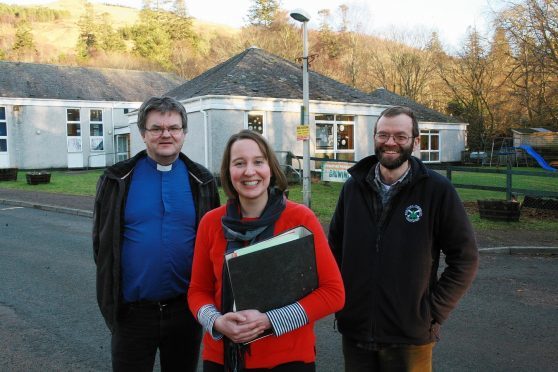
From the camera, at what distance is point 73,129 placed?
35.7 meters

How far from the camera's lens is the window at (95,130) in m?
36.1

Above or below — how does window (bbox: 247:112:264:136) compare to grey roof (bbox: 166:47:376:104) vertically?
below

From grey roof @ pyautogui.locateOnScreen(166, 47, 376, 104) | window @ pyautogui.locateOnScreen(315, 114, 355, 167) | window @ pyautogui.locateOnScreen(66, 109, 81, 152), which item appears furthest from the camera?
window @ pyautogui.locateOnScreen(66, 109, 81, 152)

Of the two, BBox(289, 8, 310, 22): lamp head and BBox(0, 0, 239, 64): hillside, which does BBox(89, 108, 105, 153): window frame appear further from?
BBox(0, 0, 239, 64): hillside

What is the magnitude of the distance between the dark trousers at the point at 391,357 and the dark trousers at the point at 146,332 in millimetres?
947

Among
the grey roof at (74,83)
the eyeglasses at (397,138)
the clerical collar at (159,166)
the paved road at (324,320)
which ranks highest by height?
the grey roof at (74,83)

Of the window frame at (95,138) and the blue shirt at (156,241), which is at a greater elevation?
the window frame at (95,138)

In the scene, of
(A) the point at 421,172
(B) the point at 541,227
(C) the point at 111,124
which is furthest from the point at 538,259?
(C) the point at 111,124

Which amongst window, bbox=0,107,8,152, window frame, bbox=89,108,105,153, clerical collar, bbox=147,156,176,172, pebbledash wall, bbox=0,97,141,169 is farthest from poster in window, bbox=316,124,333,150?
window, bbox=0,107,8,152

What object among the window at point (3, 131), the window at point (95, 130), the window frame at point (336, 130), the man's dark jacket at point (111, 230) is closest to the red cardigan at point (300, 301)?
the man's dark jacket at point (111, 230)

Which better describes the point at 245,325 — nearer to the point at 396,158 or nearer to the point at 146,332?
the point at 146,332

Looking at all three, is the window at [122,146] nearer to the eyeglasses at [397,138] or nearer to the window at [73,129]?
the window at [73,129]

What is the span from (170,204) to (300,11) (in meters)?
11.1

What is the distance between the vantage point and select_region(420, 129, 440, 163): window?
111ft
